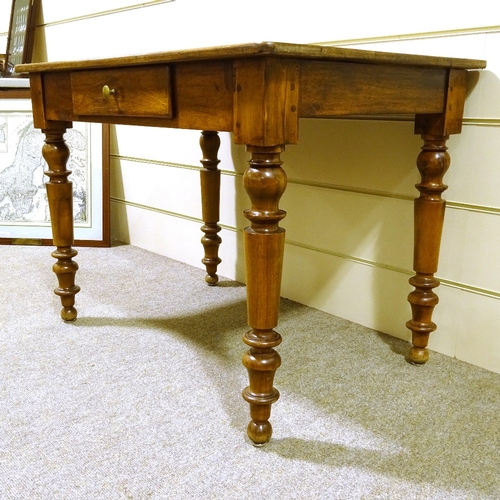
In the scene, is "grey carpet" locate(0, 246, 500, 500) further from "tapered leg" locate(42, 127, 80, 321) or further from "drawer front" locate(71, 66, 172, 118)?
"drawer front" locate(71, 66, 172, 118)

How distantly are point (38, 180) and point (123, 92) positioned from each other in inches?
50.4

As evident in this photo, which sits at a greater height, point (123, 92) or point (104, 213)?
point (123, 92)

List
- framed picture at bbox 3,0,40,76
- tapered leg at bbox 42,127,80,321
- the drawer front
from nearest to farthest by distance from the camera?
the drawer front, tapered leg at bbox 42,127,80,321, framed picture at bbox 3,0,40,76

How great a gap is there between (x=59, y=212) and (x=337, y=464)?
836mm

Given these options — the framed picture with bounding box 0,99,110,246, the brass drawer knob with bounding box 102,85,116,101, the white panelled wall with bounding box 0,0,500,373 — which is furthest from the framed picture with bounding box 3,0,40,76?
the brass drawer knob with bounding box 102,85,116,101

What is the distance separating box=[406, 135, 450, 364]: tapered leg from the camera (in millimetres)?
1109

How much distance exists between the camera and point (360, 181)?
1361 millimetres

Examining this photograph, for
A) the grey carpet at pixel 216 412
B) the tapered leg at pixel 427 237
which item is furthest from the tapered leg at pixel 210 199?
the tapered leg at pixel 427 237

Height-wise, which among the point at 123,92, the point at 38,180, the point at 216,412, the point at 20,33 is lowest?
the point at 216,412

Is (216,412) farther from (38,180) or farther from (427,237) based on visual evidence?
(38,180)

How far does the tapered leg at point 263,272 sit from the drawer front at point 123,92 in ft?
0.70

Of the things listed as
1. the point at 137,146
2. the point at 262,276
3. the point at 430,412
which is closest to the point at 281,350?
the point at 430,412

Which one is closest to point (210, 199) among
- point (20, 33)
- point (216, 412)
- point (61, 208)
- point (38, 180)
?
point (61, 208)

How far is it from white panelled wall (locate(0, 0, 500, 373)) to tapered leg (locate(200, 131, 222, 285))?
80mm
